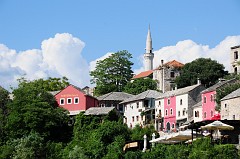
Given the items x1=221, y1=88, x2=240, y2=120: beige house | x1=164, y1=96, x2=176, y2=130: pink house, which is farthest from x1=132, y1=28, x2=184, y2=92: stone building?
x1=221, y1=88, x2=240, y2=120: beige house

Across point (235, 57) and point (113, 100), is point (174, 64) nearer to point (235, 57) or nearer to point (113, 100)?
point (113, 100)

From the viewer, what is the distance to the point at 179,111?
91.4 meters

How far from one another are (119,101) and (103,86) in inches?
641

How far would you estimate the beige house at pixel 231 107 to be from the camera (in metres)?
66.8

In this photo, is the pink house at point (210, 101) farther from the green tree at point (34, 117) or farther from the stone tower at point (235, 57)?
the stone tower at point (235, 57)

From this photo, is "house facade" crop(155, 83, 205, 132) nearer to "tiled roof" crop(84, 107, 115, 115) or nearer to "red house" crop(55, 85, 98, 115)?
"tiled roof" crop(84, 107, 115, 115)

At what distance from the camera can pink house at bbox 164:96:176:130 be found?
9262 cm

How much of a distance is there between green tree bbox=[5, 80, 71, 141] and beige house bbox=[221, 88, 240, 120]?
2435 cm

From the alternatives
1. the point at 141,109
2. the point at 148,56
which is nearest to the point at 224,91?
Result: the point at 141,109

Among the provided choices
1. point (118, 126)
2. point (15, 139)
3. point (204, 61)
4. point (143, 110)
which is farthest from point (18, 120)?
point (204, 61)

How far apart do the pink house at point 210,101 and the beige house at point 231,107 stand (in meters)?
9.18

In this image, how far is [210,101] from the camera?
268 ft

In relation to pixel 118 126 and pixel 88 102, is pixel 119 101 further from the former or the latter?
pixel 118 126

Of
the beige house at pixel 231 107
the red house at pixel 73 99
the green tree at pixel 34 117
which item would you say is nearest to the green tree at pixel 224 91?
the beige house at pixel 231 107
